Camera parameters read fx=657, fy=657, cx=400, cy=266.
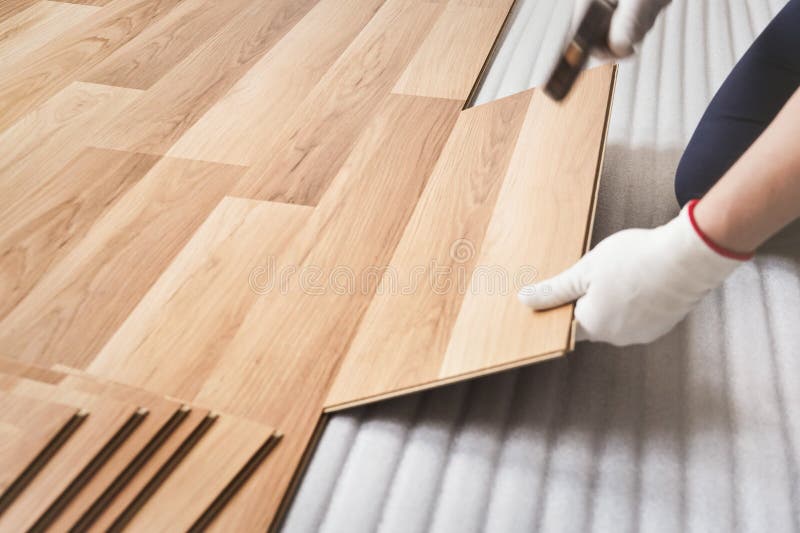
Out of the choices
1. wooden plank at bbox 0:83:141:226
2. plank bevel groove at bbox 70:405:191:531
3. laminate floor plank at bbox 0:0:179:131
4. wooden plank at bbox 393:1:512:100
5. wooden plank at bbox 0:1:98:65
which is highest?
wooden plank at bbox 0:1:98:65

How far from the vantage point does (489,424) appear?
3.48 ft

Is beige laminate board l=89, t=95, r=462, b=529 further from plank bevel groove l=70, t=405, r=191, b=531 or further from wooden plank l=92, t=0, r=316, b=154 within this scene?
wooden plank l=92, t=0, r=316, b=154

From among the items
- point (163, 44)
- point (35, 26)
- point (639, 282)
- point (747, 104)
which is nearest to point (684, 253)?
point (639, 282)

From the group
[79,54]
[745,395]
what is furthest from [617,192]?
[79,54]

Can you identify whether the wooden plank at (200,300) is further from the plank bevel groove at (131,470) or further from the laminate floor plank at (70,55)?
the laminate floor plank at (70,55)

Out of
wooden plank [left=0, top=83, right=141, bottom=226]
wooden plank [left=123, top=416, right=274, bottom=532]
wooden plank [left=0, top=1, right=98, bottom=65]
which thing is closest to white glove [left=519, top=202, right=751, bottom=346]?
wooden plank [left=123, top=416, right=274, bottom=532]

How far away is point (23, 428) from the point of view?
952mm

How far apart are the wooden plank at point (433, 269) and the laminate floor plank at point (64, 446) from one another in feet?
1.09

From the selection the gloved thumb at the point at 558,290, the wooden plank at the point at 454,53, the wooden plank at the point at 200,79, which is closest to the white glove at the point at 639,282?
the gloved thumb at the point at 558,290

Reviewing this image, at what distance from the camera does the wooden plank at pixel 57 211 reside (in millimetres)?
1362

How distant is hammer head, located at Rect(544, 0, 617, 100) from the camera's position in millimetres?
1062

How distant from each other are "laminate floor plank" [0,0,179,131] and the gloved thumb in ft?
5.01

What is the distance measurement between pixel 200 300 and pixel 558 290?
0.68 metres

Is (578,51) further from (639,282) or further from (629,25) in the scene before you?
(639,282)
